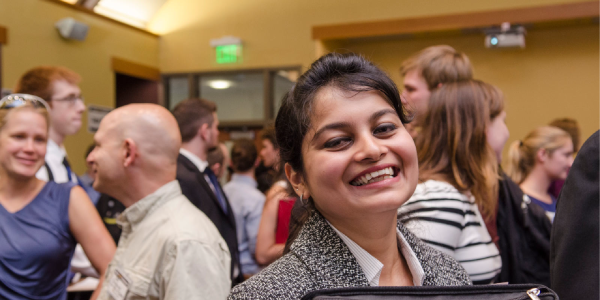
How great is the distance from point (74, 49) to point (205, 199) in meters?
5.08

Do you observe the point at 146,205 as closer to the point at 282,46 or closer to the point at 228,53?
the point at 282,46

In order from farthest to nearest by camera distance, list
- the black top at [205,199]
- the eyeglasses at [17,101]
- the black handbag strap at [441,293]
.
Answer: the black top at [205,199] < the eyeglasses at [17,101] < the black handbag strap at [441,293]

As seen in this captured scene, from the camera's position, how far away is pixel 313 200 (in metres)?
1.16

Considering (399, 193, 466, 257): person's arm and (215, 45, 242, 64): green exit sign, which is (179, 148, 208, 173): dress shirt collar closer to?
(399, 193, 466, 257): person's arm

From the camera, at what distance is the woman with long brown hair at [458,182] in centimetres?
164

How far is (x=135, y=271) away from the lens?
163 centimetres

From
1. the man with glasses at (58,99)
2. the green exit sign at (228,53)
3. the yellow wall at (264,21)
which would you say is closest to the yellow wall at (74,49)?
the yellow wall at (264,21)

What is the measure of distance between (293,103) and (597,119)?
634 centimetres

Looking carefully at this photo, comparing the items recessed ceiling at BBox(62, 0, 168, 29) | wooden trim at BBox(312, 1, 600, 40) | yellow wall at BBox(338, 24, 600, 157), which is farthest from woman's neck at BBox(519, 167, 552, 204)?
recessed ceiling at BBox(62, 0, 168, 29)

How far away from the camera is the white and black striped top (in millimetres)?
1622

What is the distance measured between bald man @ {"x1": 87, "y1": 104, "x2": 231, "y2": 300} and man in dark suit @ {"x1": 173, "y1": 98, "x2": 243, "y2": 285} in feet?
2.67

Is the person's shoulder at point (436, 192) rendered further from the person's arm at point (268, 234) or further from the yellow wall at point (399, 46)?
the yellow wall at point (399, 46)

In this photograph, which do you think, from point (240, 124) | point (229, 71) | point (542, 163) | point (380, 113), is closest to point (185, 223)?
point (380, 113)

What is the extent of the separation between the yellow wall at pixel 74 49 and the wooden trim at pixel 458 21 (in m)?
2.88
